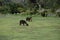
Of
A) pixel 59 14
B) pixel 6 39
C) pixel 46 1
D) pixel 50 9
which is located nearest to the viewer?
pixel 6 39

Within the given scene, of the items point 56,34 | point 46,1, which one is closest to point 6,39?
point 56,34

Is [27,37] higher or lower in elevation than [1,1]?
lower

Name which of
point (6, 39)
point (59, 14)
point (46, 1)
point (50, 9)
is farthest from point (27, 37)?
point (46, 1)

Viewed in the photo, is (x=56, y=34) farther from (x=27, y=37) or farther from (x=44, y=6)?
(x=44, y=6)

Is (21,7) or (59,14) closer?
(59,14)

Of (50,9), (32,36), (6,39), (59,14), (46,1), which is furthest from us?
(46,1)

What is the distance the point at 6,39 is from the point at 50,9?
35.0 ft

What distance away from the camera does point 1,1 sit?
1812cm

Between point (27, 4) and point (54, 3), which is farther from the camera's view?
point (27, 4)

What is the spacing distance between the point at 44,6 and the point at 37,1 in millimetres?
1041

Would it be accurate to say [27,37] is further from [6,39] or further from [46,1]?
[46,1]

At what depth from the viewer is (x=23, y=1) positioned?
18.9m

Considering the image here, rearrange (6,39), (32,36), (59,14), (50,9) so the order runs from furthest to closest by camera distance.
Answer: (50,9)
(59,14)
(32,36)
(6,39)

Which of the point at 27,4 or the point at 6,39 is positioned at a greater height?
the point at 27,4
